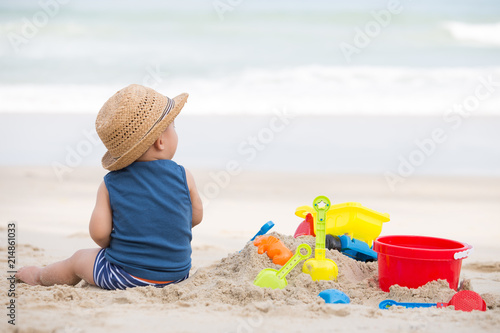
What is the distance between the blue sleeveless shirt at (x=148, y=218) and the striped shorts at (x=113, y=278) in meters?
0.02

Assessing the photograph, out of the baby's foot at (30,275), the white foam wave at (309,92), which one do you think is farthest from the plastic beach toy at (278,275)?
the white foam wave at (309,92)

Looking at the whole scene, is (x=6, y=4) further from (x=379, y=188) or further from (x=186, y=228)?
(x=186, y=228)

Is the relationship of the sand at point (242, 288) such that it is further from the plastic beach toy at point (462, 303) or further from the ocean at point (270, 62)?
the ocean at point (270, 62)

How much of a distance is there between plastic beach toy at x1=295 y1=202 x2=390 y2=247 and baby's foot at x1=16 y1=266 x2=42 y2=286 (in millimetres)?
1555

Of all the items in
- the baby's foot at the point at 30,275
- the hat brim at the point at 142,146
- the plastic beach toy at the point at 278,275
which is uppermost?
the hat brim at the point at 142,146

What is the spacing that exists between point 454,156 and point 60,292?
8.23 metres

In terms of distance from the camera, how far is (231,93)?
13.7m

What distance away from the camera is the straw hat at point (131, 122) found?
8.02 ft

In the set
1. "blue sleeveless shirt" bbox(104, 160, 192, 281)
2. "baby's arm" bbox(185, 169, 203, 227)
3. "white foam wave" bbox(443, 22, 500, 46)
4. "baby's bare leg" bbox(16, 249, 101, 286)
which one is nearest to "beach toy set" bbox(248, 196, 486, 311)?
"baby's arm" bbox(185, 169, 203, 227)

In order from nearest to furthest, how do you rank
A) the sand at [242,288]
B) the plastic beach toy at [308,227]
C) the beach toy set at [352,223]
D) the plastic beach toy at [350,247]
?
the sand at [242,288] < the plastic beach toy at [350,247] < the beach toy set at [352,223] < the plastic beach toy at [308,227]

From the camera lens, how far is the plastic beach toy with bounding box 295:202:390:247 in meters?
3.13

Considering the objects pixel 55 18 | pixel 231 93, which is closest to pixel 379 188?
pixel 231 93

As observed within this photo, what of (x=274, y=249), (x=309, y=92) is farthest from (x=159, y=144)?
(x=309, y=92)

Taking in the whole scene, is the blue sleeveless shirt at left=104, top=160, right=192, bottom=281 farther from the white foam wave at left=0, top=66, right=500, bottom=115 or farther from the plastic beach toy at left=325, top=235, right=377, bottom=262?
the white foam wave at left=0, top=66, right=500, bottom=115
